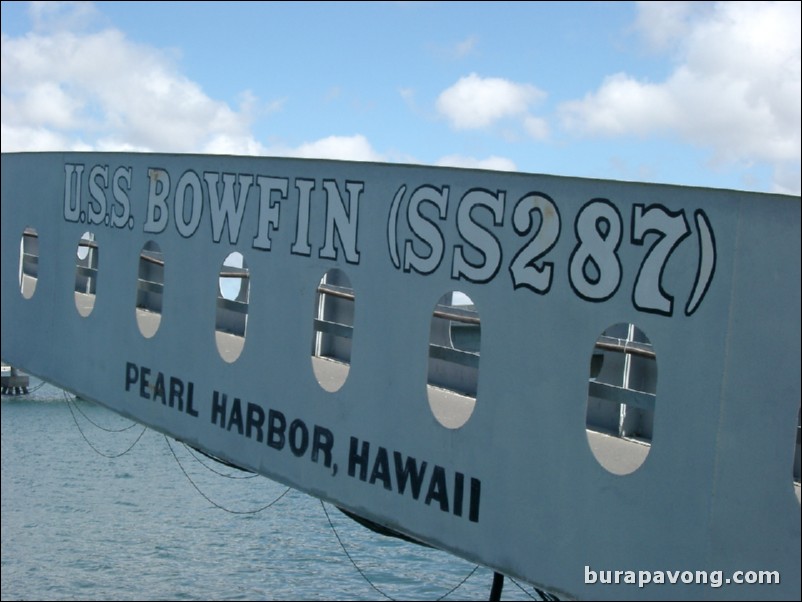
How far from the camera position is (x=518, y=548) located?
639 cm

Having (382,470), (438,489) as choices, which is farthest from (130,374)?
(438,489)

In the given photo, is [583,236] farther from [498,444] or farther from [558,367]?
[498,444]

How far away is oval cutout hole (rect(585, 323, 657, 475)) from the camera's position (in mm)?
6332

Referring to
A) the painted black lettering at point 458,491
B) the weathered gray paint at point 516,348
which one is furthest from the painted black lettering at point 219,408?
the painted black lettering at point 458,491

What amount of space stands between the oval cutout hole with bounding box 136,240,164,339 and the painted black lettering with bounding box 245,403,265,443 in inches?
66.7

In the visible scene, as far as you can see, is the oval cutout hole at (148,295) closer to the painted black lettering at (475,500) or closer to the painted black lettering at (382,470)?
the painted black lettering at (382,470)

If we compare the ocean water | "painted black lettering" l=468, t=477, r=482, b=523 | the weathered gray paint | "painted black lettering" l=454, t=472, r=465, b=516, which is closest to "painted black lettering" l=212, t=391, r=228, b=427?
the weathered gray paint

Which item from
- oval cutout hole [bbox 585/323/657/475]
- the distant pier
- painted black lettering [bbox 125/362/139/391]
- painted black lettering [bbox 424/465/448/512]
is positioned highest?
oval cutout hole [bbox 585/323/657/475]

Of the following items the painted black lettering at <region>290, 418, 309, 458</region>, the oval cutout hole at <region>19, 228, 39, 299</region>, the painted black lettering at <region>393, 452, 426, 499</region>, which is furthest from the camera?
the oval cutout hole at <region>19, 228, 39, 299</region>

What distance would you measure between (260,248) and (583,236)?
3.24 meters

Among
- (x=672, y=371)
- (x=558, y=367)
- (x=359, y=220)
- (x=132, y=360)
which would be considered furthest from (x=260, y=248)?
(x=672, y=371)

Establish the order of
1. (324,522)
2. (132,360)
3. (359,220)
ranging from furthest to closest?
(324,522) → (132,360) → (359,220)

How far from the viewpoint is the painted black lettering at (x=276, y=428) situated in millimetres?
8227

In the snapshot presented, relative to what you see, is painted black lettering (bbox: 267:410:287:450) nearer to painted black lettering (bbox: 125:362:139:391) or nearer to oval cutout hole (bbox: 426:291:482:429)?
oval cutout hole (bbox: 426:291:482:429)
